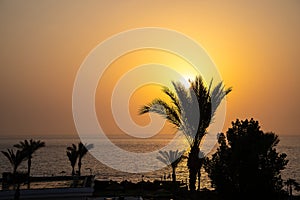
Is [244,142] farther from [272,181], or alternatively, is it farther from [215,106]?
[215,106]

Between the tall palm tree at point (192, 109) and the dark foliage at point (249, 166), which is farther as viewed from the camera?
the tall palm tree at point (192, 109)

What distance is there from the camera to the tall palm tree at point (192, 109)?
2236 cm

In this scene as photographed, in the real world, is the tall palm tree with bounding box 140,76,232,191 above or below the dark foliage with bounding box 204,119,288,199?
above

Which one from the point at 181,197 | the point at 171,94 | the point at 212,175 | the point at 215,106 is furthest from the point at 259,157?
the point at 181,197

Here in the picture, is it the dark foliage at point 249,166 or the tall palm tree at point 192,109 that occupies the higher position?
the tall palm tree at point 192,109

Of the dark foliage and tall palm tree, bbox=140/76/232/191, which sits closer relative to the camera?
the dark foliage

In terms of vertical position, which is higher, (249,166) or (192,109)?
(192,109)

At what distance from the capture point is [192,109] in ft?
73.9

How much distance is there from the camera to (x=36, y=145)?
147ft

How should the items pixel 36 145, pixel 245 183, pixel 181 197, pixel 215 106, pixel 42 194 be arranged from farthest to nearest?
pixel 36 145, pixel 181 197, pixel 42 194, pixel 215 106, pixel 245 183

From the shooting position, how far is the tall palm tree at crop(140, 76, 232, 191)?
22.4 meters

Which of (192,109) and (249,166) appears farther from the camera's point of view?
(192,109)

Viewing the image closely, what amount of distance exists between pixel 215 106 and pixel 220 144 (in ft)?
12.1

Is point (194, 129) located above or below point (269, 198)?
above
